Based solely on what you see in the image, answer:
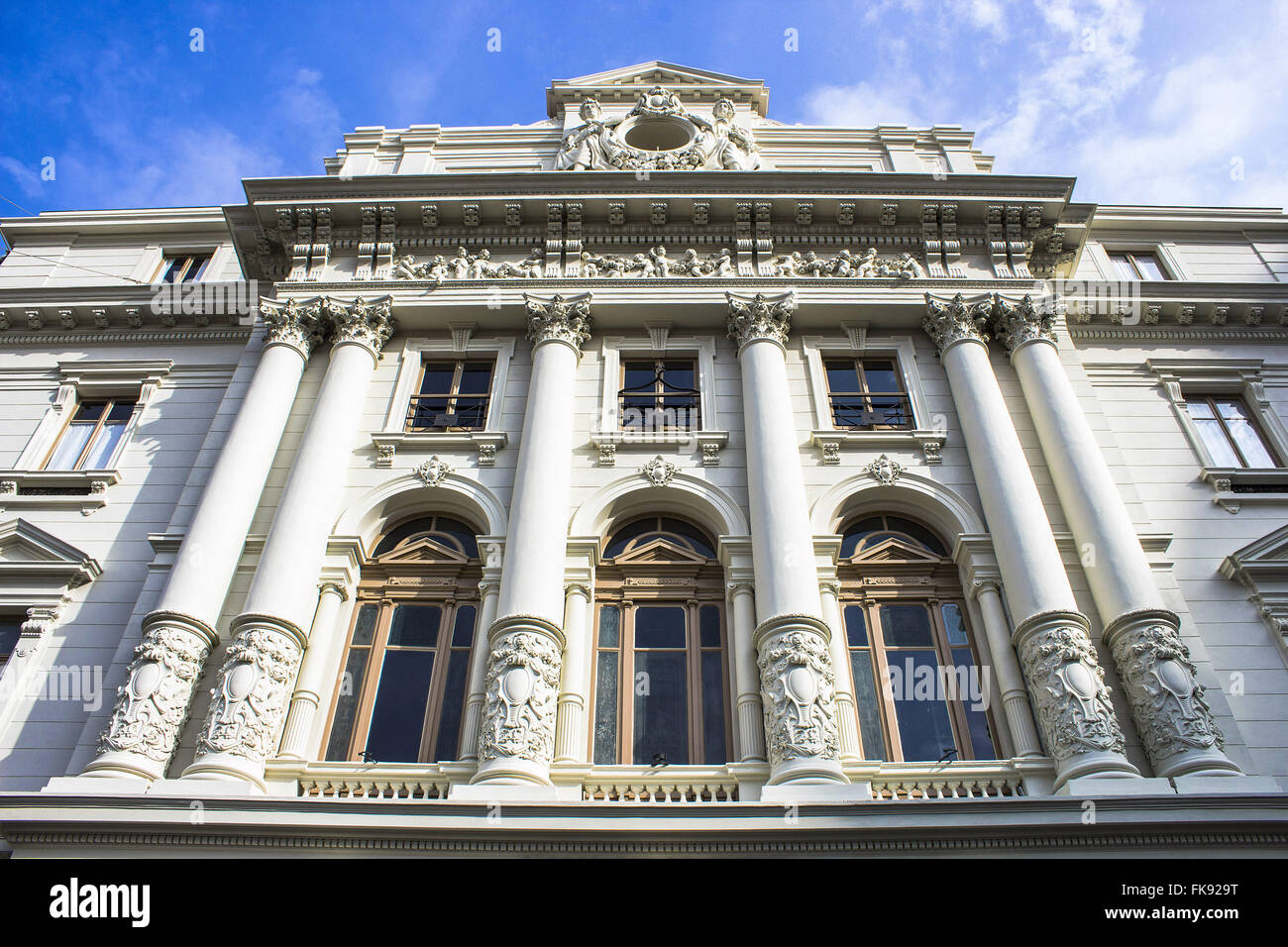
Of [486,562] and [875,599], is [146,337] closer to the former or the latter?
[486,562]

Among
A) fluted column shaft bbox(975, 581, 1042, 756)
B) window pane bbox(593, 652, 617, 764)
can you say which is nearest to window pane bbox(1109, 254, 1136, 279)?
fluted column shaft bbox(975, 581, 1042, 756)

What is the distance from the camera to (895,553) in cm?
1524

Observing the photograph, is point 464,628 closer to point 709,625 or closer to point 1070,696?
point 709,625

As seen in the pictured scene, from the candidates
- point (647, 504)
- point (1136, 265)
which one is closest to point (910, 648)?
point (647, 504)

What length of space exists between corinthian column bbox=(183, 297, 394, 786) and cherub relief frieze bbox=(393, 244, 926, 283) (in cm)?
167

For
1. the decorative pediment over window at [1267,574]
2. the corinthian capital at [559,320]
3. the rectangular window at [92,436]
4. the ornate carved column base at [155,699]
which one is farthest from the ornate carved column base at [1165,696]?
the rectangular window at [92,436]

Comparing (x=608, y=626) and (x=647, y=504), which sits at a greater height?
(x=647, y=504)

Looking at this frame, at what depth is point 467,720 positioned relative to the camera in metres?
12.8

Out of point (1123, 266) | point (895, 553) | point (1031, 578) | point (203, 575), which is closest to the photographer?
point (1031, 578)

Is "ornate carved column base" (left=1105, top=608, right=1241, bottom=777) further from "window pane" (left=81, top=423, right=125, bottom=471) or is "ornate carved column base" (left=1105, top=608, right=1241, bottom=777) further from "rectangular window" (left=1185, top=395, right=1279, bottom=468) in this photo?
"window pane" (left=81, top=423, right=125, bottom=471)

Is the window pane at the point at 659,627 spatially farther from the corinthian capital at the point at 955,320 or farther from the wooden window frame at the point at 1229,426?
the wooden window frame at the point at 1229,426

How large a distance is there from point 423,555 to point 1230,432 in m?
14.4

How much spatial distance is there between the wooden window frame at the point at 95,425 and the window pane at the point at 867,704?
13.2 m

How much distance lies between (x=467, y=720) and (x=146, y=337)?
38.9 ft
